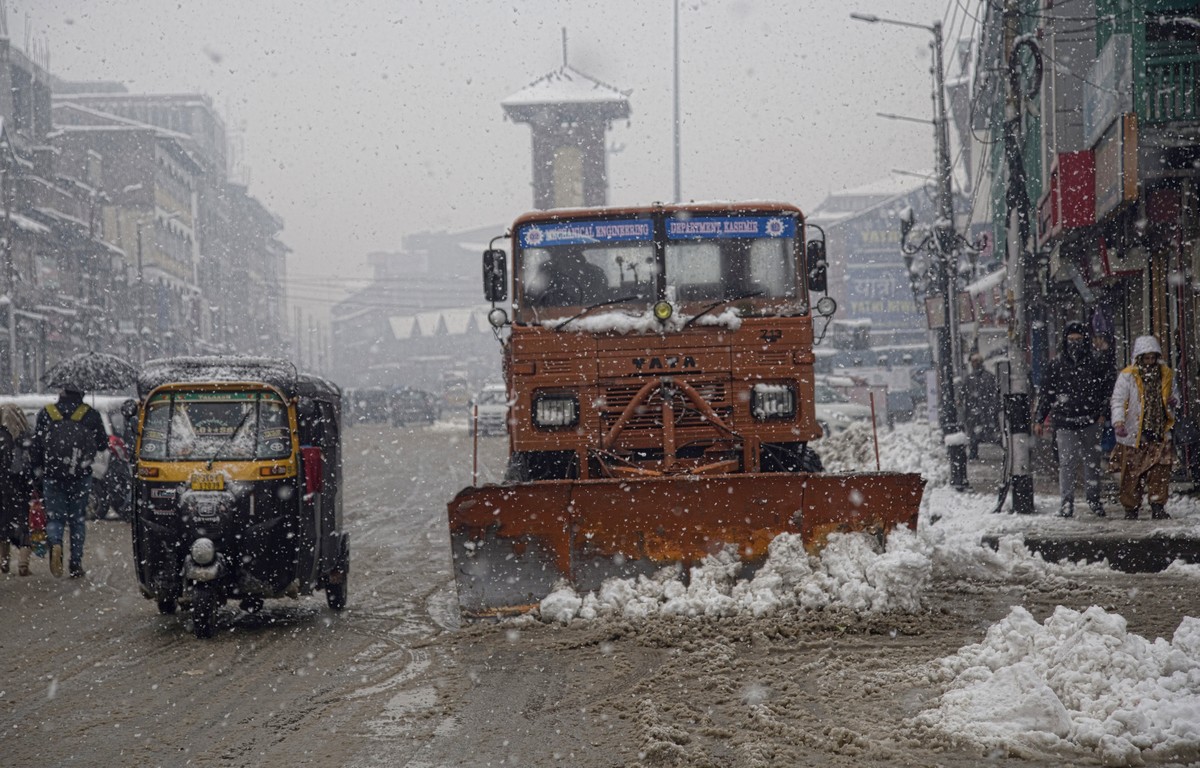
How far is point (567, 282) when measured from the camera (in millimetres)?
10914

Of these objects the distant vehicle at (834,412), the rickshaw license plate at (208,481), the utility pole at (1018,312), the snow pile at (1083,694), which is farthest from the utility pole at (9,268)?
the snow pile at (1083,694)

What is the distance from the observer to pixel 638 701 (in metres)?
6.58

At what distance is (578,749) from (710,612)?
288cm

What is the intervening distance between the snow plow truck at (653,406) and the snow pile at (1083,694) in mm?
2638

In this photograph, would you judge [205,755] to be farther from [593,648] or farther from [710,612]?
[710,612]

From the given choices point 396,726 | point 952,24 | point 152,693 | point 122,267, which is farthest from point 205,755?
point 122,267

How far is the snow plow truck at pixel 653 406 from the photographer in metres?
9.02

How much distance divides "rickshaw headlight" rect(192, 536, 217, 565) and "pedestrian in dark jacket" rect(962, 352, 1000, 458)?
17844 mm

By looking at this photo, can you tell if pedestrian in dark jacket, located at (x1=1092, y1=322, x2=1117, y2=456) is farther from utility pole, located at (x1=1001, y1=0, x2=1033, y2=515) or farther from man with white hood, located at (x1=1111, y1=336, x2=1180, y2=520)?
utility pole, located at (x1=1001, y1=0, x2=1033, y2=515)

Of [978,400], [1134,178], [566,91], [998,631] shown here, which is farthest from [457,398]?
[998,631]

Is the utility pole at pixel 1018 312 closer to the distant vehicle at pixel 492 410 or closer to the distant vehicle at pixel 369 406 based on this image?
the distant vehicle at pixel 492 410

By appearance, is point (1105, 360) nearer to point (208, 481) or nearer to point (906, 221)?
point (208, 481)

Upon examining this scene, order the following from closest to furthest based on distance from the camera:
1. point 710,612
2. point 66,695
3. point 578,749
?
point 578,749 < point 66,695 < point 710,612

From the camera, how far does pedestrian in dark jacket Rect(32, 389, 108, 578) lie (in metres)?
12.3
